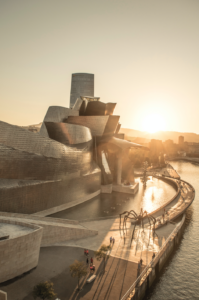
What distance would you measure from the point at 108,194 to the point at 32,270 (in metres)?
22.8

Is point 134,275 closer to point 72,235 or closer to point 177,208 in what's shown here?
point 72,235

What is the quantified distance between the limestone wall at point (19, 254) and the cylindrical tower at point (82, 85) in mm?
62838

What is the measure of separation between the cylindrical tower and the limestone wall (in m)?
62.8

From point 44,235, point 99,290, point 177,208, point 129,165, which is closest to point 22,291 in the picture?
point 99,290

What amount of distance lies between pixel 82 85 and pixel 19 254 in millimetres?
65763

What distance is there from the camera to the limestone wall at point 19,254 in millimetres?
12873

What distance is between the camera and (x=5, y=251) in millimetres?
12852

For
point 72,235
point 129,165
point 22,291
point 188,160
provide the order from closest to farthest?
point 22,291 → point 72,235 → point 129,165 → point 188,160

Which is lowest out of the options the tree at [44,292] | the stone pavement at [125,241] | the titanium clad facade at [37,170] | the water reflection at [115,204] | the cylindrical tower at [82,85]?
the water reflection at [115,204]

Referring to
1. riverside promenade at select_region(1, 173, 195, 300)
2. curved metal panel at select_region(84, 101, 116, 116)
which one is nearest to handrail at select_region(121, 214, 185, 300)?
riverside promenade at select_region(1, 173, 195, 300)

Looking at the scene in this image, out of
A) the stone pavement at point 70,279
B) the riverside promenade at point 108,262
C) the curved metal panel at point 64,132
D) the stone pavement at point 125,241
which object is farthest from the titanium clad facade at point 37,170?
the stone pavement at point 70,279

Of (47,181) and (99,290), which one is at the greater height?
(47,181)

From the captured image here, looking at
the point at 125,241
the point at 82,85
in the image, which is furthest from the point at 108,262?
the point at 82,85

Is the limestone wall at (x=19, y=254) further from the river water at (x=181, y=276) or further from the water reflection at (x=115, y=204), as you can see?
the water reflection at (x=115, y=204)
